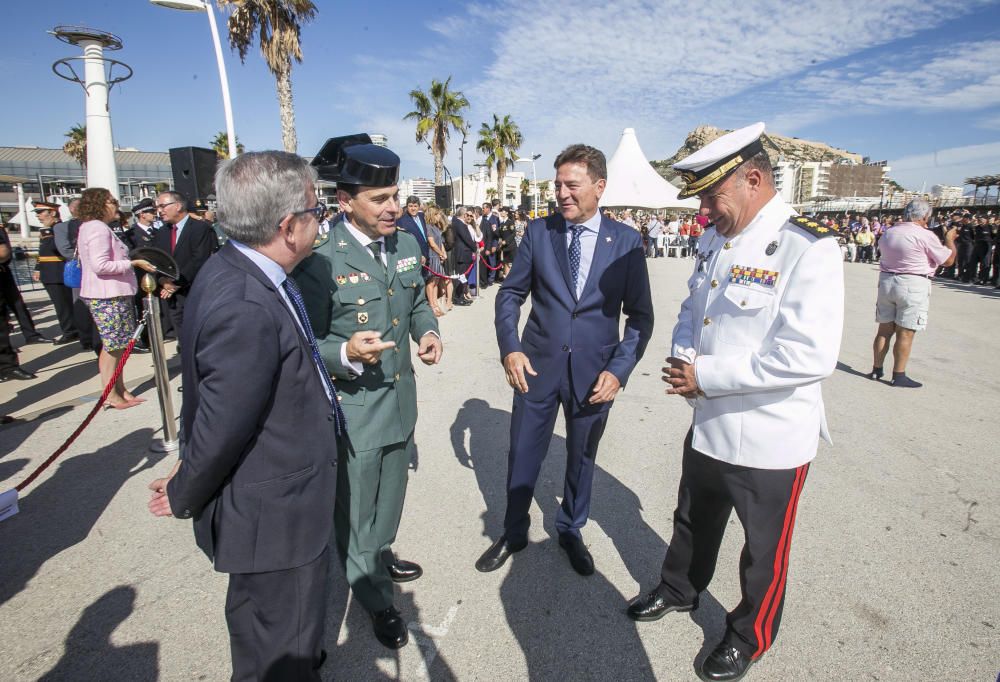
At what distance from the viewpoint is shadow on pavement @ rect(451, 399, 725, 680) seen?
2295mm

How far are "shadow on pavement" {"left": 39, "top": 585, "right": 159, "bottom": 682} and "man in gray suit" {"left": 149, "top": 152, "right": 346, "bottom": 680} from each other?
3.44 ft

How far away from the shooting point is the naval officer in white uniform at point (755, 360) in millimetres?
1790

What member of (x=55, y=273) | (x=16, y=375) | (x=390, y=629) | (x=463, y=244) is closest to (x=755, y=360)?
(x=390, y=629)

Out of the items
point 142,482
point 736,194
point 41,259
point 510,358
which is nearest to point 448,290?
point 41,259

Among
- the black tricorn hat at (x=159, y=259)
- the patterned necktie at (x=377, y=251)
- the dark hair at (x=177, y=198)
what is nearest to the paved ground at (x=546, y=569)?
the black tricorn hat at (x=159, y=259)

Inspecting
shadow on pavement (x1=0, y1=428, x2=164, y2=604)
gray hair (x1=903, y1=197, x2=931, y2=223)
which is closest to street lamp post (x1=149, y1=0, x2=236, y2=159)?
shadow on pavement (x1=0, y1=428, x2=164, y2=604)

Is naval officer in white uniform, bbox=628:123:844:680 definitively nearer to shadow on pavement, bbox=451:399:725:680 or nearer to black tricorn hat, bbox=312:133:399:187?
shadow on pavement, bbox=451:399:725:680

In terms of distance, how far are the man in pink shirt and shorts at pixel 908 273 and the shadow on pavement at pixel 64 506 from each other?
771 centimetres

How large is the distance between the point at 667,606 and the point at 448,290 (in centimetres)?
907

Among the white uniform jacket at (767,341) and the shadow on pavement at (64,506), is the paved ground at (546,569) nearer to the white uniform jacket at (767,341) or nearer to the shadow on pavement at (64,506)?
the shadow on pavement at (64,506)

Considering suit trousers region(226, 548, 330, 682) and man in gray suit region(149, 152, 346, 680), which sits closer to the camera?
man in gray suit region(149, 152, 346, 680)

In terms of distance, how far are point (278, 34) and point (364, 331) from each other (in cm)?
1774

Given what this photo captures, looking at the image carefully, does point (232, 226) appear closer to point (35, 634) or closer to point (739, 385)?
point (739, 385)

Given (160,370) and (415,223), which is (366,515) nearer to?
(160,370)
